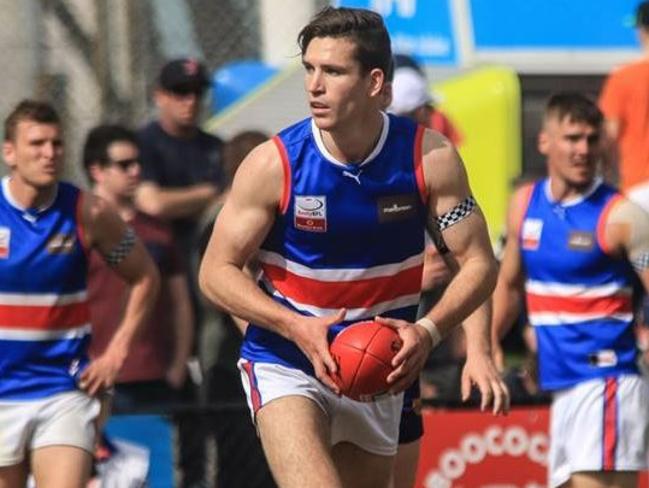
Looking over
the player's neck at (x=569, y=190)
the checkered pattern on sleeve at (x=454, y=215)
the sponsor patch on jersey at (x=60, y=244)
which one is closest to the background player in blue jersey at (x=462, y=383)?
the checkered pattern on sleeve at (x=454, y=215)

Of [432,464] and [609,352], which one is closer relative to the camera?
[609,352]

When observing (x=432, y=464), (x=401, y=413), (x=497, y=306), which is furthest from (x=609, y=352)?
(x=401, y=413)

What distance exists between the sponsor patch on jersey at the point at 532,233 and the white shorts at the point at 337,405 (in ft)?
7.66

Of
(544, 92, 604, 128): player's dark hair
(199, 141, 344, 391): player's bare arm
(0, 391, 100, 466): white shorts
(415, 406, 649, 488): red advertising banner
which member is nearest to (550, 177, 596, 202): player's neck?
(544, 92, 604, 128): player's dark hair

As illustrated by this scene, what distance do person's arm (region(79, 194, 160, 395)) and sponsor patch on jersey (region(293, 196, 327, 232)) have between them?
2.30m

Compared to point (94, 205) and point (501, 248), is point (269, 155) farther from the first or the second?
point (501, 248)

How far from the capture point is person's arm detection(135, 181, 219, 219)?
11859 millimetres

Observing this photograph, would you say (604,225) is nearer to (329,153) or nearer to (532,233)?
(532,233)

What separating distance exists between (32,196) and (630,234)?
9.47ft

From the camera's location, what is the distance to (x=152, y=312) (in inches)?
463

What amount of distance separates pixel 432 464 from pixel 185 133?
229 cm

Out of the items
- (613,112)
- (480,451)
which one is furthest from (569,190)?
(480,451)

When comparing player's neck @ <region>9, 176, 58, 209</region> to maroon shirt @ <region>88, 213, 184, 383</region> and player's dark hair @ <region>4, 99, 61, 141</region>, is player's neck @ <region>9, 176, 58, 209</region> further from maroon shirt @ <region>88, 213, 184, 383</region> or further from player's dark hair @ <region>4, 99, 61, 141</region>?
maroon shirt @ <region>88, 213, 184, 383</region>

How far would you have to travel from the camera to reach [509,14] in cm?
1371
